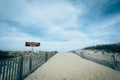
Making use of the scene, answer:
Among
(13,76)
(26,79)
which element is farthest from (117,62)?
(13,76)

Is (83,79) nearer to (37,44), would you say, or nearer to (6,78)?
(6,78)

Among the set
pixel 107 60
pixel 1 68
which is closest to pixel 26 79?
pixel 1 68

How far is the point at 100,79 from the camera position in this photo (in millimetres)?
8562

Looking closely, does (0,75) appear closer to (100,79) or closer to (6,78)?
(6,78)

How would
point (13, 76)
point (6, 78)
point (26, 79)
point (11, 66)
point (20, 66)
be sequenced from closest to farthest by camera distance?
point (6, 78)
point (11, 66)
point (13, 76)
point (20, 66)
point (26, 79)

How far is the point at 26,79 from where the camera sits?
886 cm

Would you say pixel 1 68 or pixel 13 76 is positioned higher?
pixel 1 68

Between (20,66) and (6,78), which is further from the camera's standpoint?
(20,66)

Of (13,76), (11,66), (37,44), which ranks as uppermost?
(37,44)

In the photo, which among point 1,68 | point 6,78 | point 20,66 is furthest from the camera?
point 20,66

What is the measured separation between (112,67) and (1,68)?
38.4 feet

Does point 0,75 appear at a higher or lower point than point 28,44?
lower

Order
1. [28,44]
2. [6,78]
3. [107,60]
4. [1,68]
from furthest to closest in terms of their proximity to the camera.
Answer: [28,44] < [107,60] < [6,78] < [1,68]

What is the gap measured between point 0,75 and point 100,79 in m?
6.15
